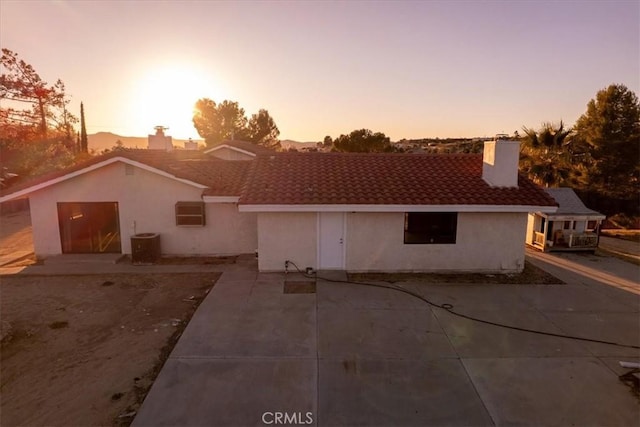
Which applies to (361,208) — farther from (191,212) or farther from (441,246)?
(191,212)

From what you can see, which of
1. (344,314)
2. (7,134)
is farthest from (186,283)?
(7,134)

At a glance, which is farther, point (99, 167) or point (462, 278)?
point (99, 167)

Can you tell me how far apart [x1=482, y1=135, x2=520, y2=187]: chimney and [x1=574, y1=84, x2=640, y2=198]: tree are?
18234 mm

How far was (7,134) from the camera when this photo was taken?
33219 mm

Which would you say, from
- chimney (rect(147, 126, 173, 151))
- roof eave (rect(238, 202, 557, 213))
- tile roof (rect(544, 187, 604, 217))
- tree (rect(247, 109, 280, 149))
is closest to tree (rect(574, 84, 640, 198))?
tile roof (rect(544, 187, 604, 217))

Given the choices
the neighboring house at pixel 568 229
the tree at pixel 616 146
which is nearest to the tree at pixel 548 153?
the neighboring house at pixel 568 229

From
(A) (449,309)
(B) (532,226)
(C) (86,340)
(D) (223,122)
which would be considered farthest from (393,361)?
(D) (223,122)

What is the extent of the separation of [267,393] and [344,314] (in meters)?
3.45

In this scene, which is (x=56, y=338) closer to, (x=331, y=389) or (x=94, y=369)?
(x=94, y=369)

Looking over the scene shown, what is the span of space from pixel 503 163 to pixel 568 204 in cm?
611

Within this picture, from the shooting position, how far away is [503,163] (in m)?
13.0

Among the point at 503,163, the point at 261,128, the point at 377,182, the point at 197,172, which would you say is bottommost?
the point at 377,182

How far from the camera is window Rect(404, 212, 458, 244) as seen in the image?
12367 millimetres

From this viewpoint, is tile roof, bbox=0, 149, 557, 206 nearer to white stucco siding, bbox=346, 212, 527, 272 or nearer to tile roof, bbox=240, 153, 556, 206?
tile roof, bbox=240, 153, 556, 206
